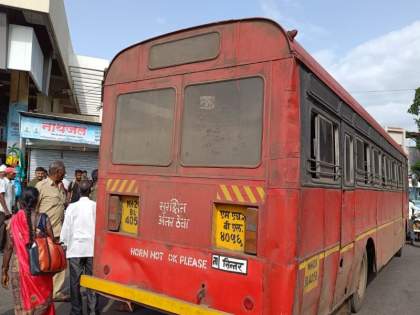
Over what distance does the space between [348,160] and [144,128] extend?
237 cm

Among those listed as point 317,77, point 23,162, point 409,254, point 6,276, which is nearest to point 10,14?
point 23,162

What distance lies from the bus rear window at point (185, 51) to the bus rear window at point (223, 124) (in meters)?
0.29

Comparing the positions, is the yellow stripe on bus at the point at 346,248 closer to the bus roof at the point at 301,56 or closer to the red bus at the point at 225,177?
the red bus at the point at 225,177

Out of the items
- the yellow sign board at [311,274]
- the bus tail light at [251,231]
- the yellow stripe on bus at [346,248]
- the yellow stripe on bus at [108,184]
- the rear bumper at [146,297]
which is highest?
the yellow stripe on bus at [108,184]

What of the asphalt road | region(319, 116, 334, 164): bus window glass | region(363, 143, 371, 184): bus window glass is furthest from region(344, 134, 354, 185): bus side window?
the asphalt road

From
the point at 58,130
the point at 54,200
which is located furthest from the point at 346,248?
the point at 58,130

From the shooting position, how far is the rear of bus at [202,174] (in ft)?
11.3

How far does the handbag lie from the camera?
12.2 ft

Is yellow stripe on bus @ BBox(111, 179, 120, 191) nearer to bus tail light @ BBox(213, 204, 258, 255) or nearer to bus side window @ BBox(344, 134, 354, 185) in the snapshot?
bus tail light @ BBox(213, 204, 258, 255)

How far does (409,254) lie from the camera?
12.4m

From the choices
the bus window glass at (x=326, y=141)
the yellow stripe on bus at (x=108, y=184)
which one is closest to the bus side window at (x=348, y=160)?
the bus window glass at (x=326, y=141)

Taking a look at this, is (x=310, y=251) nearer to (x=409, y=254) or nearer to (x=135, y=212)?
(x=135, y=212)

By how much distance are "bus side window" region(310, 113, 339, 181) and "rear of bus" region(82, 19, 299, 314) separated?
50cm

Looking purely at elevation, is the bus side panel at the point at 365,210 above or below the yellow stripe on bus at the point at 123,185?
below
